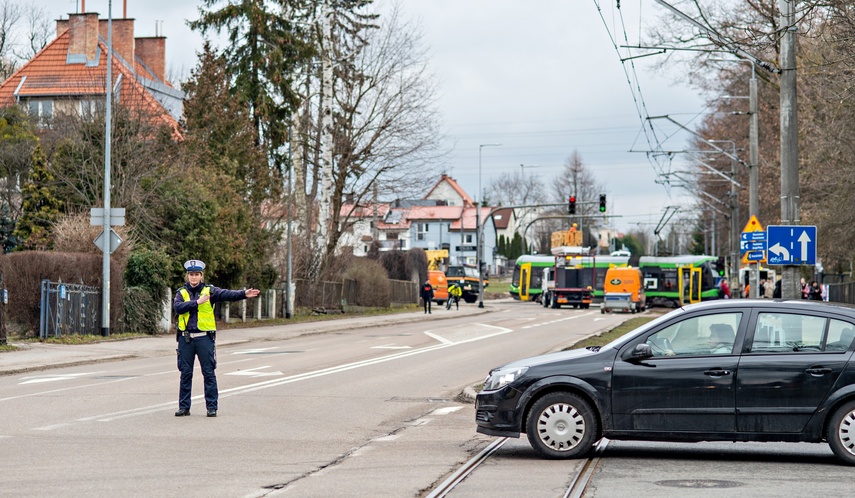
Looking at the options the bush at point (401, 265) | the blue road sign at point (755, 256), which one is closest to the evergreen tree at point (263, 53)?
the blue road sign at point (755, 256)

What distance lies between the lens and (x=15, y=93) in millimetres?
54062

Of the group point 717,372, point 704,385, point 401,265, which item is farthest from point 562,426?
point 401,265

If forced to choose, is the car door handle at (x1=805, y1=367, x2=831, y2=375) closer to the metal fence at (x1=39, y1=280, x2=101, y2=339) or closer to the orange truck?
the metal fence at (x1=39, y1=280, x2=101, y2=339)

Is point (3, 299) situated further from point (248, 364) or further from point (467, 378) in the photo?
point (467, 378)

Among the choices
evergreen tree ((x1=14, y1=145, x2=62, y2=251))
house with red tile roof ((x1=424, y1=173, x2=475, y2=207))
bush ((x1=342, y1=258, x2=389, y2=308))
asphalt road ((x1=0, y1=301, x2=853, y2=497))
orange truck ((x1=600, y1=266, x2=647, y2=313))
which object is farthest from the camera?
house with red tile roof ((x1=424, y1=173, x2=475, y2=207))

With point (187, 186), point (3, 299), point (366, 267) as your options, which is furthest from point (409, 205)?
point (3, 299)

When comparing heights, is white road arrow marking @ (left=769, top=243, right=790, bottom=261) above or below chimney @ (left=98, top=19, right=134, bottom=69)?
below

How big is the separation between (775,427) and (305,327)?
1144 inches

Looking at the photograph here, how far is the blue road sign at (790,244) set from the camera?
1927cm

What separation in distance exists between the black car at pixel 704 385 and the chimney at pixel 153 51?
52.9 meters

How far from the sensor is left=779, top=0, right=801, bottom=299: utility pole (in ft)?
61.9

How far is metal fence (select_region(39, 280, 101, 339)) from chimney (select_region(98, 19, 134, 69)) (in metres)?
29.0

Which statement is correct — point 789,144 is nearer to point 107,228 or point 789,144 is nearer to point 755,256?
point 755,256

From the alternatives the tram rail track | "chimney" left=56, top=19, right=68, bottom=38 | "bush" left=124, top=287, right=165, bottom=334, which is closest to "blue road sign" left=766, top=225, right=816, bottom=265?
the tram rail track
